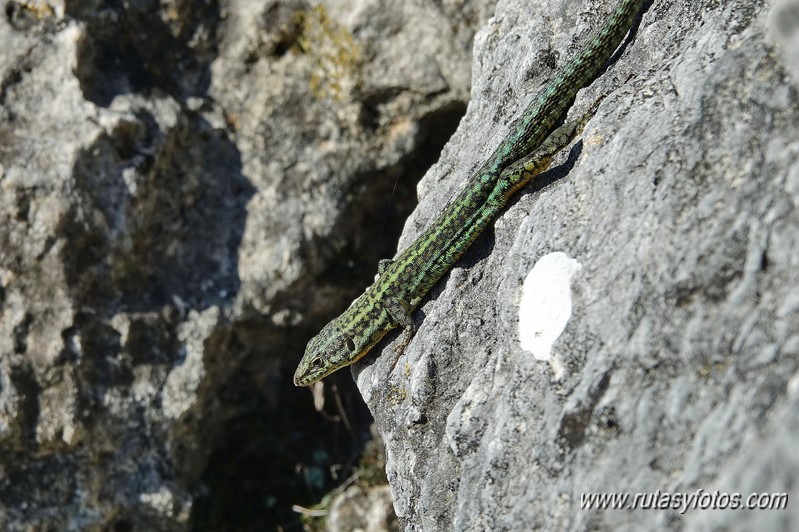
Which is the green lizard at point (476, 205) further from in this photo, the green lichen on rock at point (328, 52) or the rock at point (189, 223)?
the green lichen on rock at point (328, 52)

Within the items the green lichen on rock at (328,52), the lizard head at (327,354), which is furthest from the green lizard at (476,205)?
the green lichen on rock at (328,52)

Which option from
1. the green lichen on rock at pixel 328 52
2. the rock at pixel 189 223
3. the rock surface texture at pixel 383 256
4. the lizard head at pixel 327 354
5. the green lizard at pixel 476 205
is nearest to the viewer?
the rock surface texture at pixel 383 256

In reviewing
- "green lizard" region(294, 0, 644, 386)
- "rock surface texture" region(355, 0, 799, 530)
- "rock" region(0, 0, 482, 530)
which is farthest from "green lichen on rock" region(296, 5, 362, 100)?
"rock surface texture" region(355, 0, 799, 530)

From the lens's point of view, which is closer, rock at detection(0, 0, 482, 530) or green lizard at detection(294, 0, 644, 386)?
green lizard at detection(294, 0, 644, 386)

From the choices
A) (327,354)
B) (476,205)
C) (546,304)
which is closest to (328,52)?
(476,205)

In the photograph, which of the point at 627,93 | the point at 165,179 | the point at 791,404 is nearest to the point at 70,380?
the point at 165,179

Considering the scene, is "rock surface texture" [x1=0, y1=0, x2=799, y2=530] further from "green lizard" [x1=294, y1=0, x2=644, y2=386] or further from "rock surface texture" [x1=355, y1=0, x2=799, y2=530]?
"green lizard" [x1=294, y1=0, x2=644, y2=386]

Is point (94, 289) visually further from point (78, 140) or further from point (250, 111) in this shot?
point (250, 111)

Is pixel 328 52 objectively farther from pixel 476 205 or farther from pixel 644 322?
pixel 644 322
